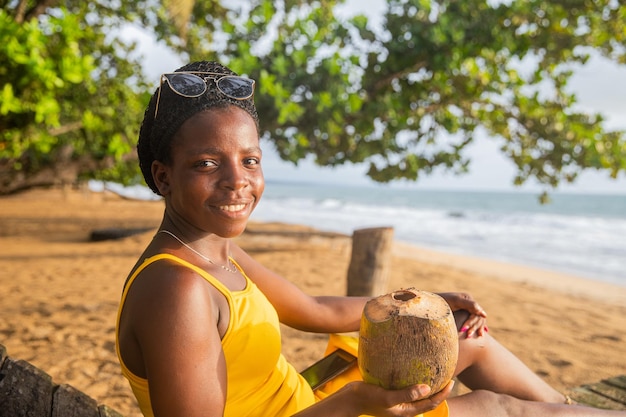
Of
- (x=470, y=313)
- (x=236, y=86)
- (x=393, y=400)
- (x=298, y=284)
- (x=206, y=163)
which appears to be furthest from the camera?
(x=298, y=284)

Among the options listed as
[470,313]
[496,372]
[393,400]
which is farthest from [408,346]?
[496,372]

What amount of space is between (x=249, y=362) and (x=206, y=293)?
31 centimetres

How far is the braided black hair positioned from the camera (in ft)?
5.10

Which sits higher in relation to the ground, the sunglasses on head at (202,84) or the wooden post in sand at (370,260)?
the sunglasses on head at (202,84)

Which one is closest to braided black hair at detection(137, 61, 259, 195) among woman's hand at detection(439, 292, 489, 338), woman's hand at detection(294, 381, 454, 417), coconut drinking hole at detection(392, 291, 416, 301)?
coconut drinking hole at detection(392, 291, 416, 301)

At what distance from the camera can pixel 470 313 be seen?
2.27 m

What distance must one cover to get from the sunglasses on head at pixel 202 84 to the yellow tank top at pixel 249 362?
0.49 meters

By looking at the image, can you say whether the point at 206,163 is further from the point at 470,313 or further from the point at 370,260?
the point at 370,260

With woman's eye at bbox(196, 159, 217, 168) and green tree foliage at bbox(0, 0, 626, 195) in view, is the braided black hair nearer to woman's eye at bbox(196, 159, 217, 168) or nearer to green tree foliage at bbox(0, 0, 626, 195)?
woman's eye at bbox(196, 159, 217, 168)

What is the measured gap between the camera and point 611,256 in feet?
52.9

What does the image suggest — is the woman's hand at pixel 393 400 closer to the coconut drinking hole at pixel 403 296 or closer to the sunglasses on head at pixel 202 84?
the coconut drinking hole at pixel 403 296

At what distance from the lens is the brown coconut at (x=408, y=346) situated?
1.45 metres

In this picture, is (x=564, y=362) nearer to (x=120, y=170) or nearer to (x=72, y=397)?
(x=72, y=397)

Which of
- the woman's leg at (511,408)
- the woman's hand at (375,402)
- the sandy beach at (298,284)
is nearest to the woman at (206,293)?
the woman's hand at (375,402)
